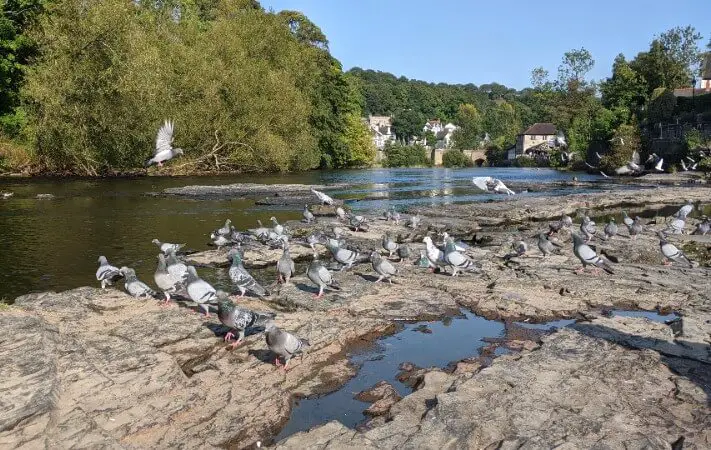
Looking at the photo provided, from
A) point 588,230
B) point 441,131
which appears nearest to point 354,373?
point 588,230

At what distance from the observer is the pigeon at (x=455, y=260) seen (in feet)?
40.8

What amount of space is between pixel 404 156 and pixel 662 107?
49.6 metres

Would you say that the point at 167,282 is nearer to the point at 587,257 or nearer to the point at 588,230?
the point at 587,257

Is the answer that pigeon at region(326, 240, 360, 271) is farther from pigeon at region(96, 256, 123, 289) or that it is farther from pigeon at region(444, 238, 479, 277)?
pigeon at region(96, 256, 123, 289)

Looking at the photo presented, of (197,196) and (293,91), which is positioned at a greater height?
(293,91)

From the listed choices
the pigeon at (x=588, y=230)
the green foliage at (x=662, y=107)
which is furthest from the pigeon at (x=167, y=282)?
the green foliage at (x=662, y=107)

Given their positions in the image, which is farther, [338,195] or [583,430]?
[338,195]

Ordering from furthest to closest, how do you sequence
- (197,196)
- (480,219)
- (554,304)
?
(197,196) → (480,219) → (554,304)

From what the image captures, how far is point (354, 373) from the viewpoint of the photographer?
7.50 metres

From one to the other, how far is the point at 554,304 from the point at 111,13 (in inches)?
1519

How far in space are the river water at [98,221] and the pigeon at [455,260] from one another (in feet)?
21.9

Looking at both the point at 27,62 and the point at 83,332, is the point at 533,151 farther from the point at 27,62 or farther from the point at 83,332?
the point at 83,332

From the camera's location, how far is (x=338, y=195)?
35.8 m

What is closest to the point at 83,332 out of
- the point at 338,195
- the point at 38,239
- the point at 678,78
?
the point at 38,239
